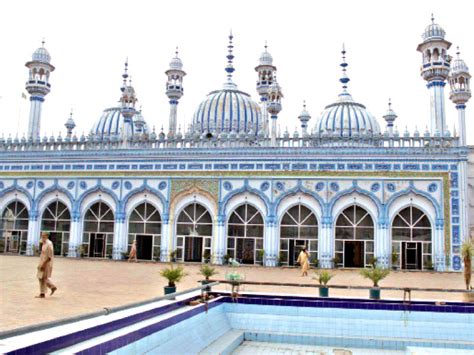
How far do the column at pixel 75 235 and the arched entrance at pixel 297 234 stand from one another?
347 inches

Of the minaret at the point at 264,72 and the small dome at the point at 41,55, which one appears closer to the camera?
the minaret at the point at 264,72

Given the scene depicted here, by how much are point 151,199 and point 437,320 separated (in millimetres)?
15511

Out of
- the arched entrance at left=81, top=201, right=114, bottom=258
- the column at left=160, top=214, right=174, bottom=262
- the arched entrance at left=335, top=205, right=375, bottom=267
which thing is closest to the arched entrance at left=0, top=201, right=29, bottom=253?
the arched entrance at left=81, top=201, right=114, bottom=258

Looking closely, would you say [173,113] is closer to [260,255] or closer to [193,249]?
[193,249]

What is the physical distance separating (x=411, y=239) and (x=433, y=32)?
28.8 feet

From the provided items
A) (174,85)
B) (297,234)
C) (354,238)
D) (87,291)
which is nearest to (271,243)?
(297,234)

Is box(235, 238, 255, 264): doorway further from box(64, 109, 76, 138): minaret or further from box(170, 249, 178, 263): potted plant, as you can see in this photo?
box(64, 109, 76, 138): minaret

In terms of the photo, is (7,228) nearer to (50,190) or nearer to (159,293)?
(50,190)

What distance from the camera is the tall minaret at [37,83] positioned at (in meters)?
27.5

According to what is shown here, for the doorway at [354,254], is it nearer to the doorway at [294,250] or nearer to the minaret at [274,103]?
the doorway at [294,250]

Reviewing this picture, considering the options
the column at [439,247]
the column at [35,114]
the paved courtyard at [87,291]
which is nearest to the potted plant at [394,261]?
the column at [439,247]

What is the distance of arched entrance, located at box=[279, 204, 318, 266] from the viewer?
69.4 feet

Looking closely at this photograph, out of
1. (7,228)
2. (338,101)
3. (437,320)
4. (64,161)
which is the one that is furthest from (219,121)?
(437,320)

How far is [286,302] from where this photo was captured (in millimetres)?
9453
